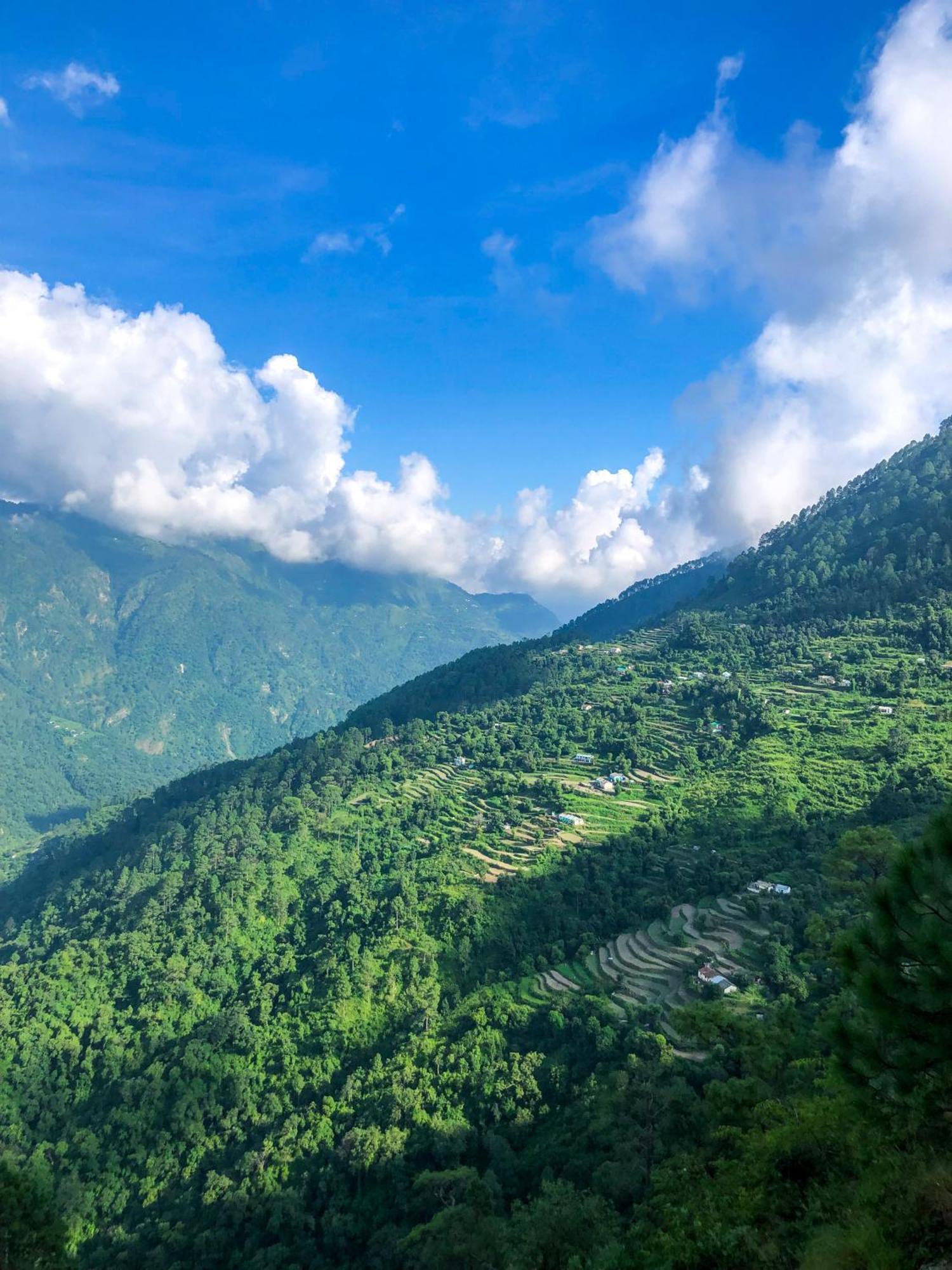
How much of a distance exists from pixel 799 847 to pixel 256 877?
57.1 meters

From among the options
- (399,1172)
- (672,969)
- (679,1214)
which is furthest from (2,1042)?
(679,1214)

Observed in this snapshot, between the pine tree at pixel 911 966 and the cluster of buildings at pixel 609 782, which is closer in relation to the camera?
the pine tree at pixel 911 966

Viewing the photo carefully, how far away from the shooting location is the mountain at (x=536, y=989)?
13914 mm

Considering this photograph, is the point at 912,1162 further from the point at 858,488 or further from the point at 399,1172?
the point at 858,488

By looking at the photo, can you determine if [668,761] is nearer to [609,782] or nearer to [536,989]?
[609,782]

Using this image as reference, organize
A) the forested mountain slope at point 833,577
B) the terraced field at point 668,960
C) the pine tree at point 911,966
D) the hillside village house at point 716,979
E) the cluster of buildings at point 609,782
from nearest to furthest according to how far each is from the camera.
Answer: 1. the pine tree at point 911,966
2. the hillside village house at point 716,979
3. the terraced field at point 668,960
4. the cluster of buildings at point 609,782
5. the forested mountain slope at point 833,577

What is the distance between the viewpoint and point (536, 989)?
4334cm

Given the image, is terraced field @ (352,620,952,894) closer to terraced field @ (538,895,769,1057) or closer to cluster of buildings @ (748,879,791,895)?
terraced field @ (538,895,769,1057)

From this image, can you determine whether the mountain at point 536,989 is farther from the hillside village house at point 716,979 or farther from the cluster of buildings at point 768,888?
the cluster of buildings at point 768,888

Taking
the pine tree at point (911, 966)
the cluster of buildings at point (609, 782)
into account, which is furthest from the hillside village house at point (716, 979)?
the cluster of buildings at point (609, 782)

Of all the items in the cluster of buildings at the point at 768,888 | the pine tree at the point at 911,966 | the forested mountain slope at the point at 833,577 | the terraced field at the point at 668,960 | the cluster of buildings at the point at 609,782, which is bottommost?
the terraced field at the point at 668,960

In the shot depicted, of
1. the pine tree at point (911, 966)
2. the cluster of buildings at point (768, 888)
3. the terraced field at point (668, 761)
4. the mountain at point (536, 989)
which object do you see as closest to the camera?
the pine tree at point (911, 966)

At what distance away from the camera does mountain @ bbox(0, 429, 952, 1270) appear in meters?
13.9

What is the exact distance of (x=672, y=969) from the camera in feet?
132
